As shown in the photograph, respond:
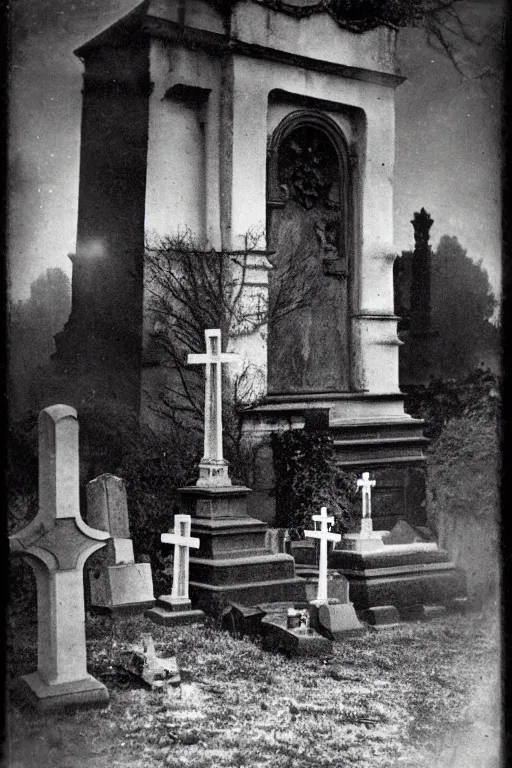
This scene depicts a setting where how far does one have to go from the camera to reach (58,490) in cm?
515

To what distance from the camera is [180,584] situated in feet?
23.7

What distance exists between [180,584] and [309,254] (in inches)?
128

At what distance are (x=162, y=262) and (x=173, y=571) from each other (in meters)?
2.51

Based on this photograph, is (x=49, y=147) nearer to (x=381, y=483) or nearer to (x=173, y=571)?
(x=173, y=571)

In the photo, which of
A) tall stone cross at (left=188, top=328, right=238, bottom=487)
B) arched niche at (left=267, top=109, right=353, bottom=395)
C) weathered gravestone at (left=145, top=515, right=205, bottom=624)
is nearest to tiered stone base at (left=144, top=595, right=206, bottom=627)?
weathered gravestone at (left=145, top=515, right=205, bottom=624)

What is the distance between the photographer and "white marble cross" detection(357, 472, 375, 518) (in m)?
8.21

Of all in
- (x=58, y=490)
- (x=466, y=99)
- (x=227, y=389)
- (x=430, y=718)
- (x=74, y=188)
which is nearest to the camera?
(x=58, y=490)

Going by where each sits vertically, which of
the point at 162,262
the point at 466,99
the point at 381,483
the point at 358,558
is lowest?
the point at 358,558

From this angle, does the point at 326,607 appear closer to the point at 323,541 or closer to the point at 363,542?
the point at 323,541

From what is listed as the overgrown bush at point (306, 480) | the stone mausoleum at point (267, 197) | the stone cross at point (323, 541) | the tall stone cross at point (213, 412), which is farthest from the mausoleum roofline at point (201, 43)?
the stone cross at point (323, 541)

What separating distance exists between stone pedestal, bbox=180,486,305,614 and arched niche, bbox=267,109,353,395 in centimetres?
114

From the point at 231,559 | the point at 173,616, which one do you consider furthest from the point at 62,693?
the point at 231,559

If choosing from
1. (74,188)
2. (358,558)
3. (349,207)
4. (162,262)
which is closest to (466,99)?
(349,207)

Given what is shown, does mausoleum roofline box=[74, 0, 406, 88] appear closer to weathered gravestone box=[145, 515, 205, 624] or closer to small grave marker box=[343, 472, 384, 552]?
small grave marker box=[343, 472, 384, 552]
